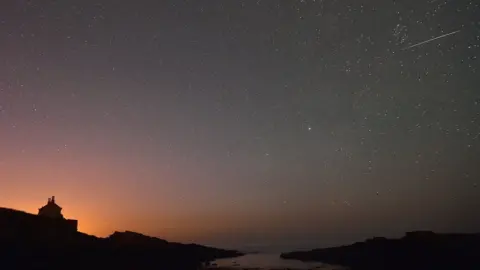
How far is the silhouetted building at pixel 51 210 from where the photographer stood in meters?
60.2

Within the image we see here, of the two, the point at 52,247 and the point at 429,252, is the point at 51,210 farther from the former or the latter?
the point at 429,252

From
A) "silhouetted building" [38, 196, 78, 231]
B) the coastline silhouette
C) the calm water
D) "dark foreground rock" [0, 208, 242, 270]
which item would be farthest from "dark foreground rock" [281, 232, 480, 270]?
"silhouetted building" [38, 196, 78, 231]

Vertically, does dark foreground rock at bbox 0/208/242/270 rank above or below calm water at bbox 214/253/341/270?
above

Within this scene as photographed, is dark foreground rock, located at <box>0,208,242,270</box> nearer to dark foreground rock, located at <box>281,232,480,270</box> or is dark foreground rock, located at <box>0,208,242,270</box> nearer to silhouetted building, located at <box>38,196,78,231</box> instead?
silhouetted building, located at <box>38,196,78,231</box>

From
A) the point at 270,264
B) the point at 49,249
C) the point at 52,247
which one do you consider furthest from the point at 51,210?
the point at 270,264

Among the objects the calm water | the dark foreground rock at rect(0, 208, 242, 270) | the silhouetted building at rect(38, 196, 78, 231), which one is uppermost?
the silhouetted building at rect(38, 196, 78, 231)

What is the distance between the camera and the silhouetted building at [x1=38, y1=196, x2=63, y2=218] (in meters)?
60.2

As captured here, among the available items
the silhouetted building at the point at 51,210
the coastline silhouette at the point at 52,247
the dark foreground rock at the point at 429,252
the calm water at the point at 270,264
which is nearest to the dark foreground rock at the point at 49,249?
the coastline silhouette at the point at 52,247

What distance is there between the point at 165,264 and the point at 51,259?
31784 millimetres

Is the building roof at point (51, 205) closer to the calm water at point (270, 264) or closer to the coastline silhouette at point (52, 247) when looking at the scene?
the coastline silhouette at point (52, 247)

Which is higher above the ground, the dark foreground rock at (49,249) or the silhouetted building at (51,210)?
the silhouetted building at (51,210)

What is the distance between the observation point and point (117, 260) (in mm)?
51406

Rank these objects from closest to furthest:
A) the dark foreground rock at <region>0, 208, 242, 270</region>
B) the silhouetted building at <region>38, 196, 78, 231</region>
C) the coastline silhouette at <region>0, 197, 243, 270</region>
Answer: the dark foreground rock at <region>0, 208, 242, 270</region>
the coastline silhouette at <region>0, 197, 243, 270</region>
the silhouetted building at <region>38, 196, 78, 231</region>

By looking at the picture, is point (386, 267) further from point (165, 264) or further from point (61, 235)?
point (61, 235)
